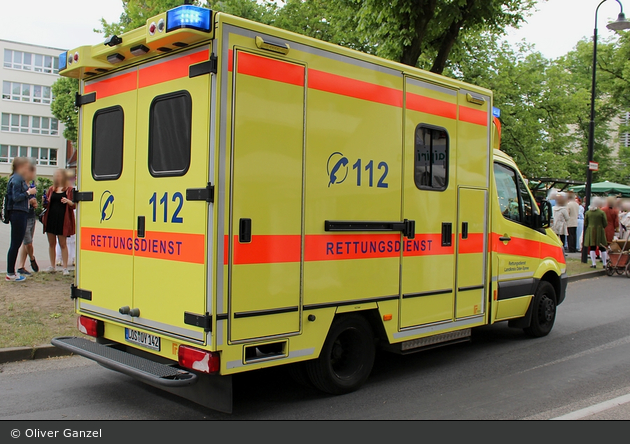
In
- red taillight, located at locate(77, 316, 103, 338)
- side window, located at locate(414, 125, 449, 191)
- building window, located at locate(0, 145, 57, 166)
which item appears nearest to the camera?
red taillight, located at locate(77, 316, 103, 338)

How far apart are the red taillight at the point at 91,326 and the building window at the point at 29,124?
55755 millimetres

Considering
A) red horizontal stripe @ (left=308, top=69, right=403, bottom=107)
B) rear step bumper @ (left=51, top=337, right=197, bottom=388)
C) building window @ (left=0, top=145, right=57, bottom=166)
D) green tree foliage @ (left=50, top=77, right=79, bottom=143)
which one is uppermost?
green tree foliage @ (left=50, top=77, right=79, bottom=143)

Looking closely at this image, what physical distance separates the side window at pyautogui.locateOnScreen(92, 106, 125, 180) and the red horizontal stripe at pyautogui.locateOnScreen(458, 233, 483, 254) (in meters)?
3.55

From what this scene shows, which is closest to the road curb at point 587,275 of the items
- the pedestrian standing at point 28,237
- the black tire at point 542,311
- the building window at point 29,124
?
the black tire at point 542,311

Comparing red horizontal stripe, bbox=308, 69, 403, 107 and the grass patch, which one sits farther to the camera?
the grass patch

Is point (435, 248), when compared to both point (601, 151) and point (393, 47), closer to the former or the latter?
point (393, 47)

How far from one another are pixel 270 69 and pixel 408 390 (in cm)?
316

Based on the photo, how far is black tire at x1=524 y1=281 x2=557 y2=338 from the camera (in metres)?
7.57

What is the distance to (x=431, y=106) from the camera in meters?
5.90

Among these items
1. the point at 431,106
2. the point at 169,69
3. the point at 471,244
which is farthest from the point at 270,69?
the point at 471,244

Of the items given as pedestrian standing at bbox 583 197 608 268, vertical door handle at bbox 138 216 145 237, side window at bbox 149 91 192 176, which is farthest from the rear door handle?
pedestrian standing at bbox 583 197 608 268

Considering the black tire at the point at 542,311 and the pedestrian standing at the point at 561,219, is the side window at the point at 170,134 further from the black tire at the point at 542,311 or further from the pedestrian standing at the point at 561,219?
the pedestrian standing at the point at 561,219

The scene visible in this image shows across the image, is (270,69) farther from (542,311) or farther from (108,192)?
(542,311)

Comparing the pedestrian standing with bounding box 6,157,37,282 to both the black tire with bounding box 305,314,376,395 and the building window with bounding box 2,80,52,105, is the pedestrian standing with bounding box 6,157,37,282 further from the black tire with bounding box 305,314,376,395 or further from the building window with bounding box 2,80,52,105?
the building window with bounding box 2,80,52,105
